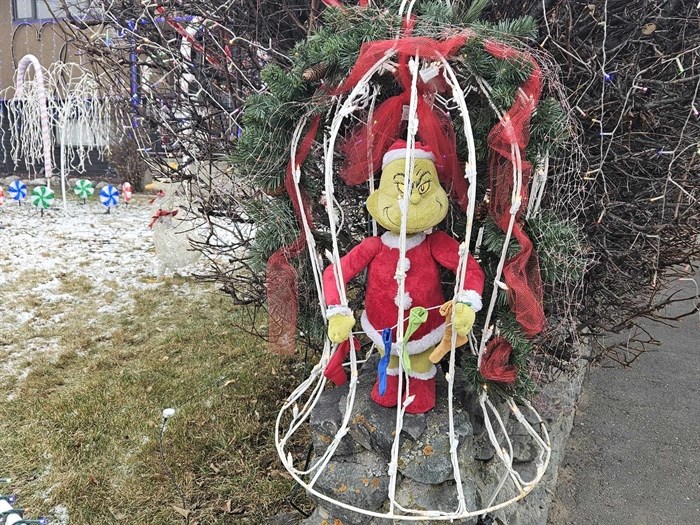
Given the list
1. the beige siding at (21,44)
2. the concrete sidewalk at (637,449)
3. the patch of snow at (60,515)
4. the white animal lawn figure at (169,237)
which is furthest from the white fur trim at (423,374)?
the beige siding at (21,44)

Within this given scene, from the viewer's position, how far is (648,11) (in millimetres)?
1725

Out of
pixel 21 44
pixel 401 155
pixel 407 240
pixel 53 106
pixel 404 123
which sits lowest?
pixel 407 240

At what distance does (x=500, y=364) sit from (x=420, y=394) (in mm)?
301

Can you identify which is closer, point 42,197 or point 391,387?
point 391,387

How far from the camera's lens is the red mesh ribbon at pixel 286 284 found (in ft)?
5.99

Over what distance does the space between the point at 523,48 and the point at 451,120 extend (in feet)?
1.16

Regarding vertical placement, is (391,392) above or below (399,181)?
below

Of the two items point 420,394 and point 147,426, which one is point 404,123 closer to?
point 420,394

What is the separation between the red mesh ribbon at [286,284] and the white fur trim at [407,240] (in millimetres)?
295

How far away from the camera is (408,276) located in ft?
5.66

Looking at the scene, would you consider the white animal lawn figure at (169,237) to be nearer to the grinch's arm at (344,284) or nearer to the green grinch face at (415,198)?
the grinch's arm at (344,284)

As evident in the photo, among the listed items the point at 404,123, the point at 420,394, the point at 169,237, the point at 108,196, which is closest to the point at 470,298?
the point at 420,394

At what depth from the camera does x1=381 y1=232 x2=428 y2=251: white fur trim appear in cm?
174

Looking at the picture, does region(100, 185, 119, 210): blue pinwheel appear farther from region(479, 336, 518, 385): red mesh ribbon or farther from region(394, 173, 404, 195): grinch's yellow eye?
region(479, 336, 518, 385): red mesh ribbon
